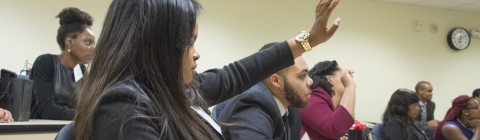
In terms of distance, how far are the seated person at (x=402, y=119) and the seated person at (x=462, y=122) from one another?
20 cm

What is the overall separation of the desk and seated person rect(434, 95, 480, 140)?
2867mm

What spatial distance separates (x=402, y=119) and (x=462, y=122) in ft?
1.77

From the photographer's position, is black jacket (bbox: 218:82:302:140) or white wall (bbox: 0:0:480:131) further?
white wall (bbox: 0:0:480:131)

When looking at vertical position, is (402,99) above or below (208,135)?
below

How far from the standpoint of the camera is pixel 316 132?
2.17m

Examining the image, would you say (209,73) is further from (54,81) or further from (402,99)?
(402,99)

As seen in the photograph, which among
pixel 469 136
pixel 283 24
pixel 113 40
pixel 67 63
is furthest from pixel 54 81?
pixel 283 24

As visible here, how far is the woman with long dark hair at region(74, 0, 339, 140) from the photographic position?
2.20 ft

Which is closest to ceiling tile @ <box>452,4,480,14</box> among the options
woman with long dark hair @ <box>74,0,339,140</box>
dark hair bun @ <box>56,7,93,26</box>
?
dark hair bun @ <box>56,7,93,26</box>

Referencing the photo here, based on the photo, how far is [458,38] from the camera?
266 inches

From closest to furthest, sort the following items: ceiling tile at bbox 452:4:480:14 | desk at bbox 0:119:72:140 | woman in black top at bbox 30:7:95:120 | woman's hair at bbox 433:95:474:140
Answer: desk at bbox 0:119:72:140
woman in black top at bbox 30:7:95:120
woman's hair at bbox 433:95:474:140
ceiling tile at bbox 452:4:480:14

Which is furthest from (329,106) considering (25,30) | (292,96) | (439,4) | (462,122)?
(439,4)

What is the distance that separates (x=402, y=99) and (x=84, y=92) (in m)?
3.27

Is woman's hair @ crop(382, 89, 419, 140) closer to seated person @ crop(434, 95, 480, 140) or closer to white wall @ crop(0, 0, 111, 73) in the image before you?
seated person @ crop(434, 95, 480, 140)
